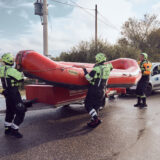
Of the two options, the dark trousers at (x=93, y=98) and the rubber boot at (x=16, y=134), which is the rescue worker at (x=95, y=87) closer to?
the dark trousers at (x=93, y=98)

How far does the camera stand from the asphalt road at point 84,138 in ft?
10.9

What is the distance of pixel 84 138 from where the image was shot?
4105 millimetres

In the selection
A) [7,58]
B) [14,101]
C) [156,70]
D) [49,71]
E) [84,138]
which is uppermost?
[7,58]

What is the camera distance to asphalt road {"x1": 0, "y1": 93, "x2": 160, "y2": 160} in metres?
3.31

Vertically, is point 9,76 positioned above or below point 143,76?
above

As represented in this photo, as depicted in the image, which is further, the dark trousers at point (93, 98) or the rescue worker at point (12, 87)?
the dark trousers at point (93, 98)

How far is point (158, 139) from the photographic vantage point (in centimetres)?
400

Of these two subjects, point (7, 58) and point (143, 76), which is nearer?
point (7, 58)

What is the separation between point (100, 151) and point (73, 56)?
513 inches

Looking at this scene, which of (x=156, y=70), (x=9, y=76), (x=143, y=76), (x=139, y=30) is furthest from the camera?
(x=139, y=30)

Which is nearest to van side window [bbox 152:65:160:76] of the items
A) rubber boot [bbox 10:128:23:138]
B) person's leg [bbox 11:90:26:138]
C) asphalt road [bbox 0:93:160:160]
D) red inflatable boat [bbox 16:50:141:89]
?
asphalt road [bbox 0:93:160:160]

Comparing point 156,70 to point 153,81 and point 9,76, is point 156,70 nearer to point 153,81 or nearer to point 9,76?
point 153,81

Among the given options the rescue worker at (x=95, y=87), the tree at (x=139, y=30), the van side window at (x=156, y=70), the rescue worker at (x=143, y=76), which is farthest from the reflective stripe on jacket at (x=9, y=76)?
the tree at (x=139, y=30)

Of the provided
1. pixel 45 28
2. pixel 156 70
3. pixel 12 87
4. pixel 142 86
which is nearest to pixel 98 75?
pixel 12 87
